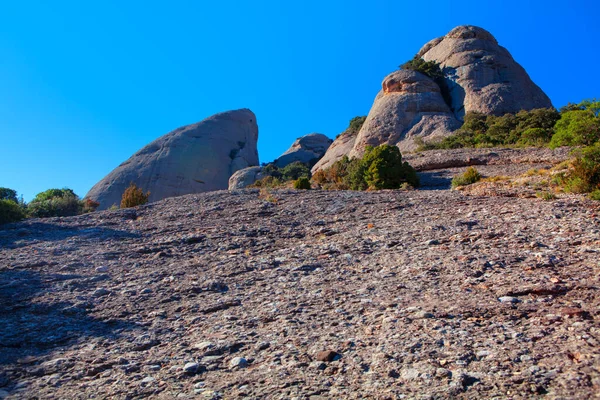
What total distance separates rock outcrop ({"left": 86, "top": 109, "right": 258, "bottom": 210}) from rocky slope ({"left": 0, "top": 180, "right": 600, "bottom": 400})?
28.2 meters

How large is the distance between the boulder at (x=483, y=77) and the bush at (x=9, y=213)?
26321 millimetres

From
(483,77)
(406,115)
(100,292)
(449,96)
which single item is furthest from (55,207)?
(483,77)

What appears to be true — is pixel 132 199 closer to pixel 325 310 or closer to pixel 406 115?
pixel 325 310

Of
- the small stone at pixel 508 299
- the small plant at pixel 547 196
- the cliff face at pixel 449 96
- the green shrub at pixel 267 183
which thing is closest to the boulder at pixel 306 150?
the cliff face at pixel 449 96

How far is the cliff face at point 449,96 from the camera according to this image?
2920 cm

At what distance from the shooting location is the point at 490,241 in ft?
21.3

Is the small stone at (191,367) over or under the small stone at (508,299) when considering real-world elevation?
under

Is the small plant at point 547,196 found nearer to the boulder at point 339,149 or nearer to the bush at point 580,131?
the bush at point 580,131

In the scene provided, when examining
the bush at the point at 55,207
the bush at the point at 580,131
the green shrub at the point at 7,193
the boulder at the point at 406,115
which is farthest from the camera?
the boulder at the point at 406,115

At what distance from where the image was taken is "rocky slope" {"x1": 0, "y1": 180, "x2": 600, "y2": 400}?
323cm

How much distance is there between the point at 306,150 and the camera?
150ft

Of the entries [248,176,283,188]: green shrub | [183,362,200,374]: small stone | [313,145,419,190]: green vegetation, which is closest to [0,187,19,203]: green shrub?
[248,176,283,188]: green shrub

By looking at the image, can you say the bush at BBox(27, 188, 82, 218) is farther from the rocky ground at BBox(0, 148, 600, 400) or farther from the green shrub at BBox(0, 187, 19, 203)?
the rocky ground at BBox(0, 148, 600, 400)

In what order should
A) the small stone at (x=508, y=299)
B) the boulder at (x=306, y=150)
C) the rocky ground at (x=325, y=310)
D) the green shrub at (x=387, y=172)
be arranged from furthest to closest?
the boulder at (x=306, y=150) → the green shrub at (x=387, y=172) → the small stone at (x=508, y=299) → the rocky ground at (x=325, y=310)
